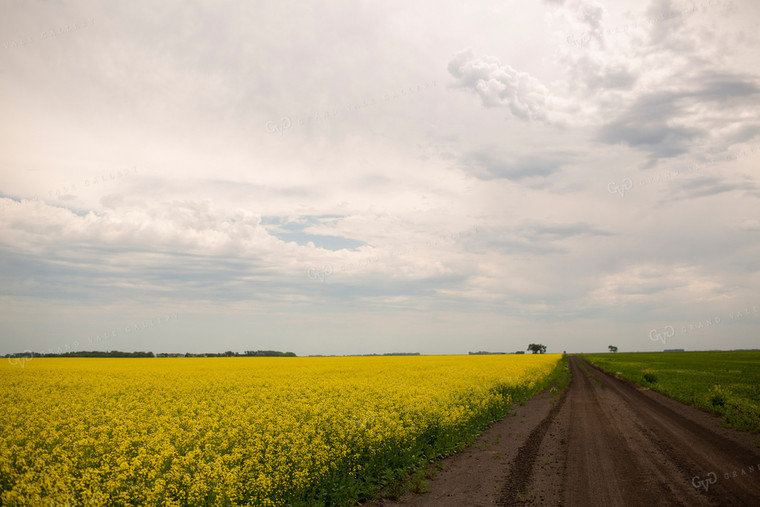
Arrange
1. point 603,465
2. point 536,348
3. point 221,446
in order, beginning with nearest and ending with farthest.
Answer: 1. point 221,446
2. point 603,465
3. point 536,348

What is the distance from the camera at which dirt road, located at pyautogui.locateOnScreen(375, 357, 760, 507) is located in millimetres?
8477

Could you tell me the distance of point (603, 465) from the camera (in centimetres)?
1054

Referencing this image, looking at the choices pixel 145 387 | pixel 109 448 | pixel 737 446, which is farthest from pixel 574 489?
pixel 145 387

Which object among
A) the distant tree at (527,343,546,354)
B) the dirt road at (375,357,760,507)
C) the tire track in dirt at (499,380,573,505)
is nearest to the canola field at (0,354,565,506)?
the dirt road at (375,357,760,507)

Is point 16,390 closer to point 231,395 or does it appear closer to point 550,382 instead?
point 231,395

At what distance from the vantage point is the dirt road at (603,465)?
8477 mm

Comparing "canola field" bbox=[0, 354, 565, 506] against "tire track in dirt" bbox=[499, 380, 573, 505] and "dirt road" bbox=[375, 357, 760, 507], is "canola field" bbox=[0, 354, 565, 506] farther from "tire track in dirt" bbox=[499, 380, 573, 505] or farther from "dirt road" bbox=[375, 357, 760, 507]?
"tire track in dirt" bbox=[499, 380, 573, 505]

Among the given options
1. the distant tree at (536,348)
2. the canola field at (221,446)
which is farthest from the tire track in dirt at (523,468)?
the distant tree at (536,348)

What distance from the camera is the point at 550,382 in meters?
33.8

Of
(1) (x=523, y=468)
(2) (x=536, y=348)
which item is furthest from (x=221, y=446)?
(2) (x=536, y=348)

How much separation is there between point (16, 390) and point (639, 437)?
25235 mm

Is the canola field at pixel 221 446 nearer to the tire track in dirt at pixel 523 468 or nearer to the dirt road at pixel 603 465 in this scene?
the dirt road at pixel 603 465

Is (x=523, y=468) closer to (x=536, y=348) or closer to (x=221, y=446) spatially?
(x=221, y=446)

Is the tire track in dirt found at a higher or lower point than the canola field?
lower
